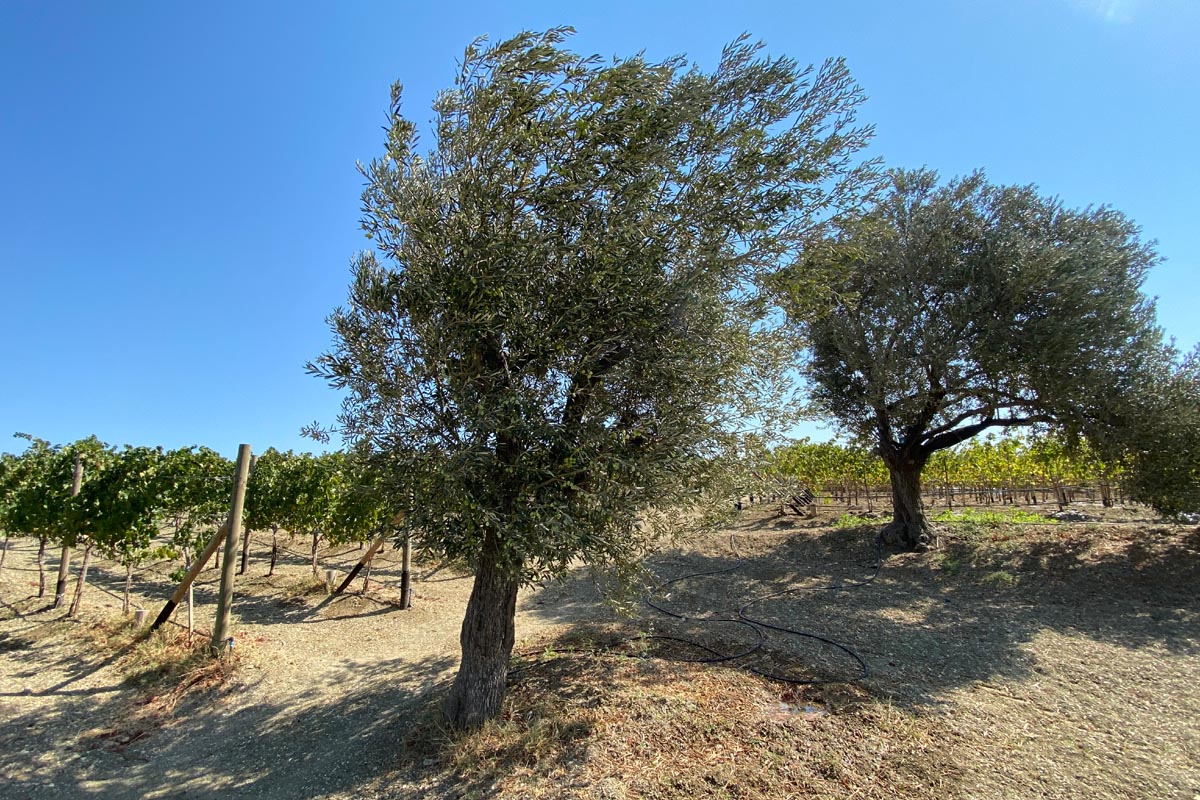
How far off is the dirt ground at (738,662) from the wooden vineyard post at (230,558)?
485 millimetres

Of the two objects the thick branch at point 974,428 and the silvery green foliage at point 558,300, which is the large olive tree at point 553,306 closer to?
the silvery green foliage at point 558,300

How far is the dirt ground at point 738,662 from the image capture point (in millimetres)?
5555

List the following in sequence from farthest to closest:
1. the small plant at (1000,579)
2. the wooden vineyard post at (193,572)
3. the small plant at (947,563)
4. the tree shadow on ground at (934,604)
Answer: the small plant at (947,563)
the small plant at (1000,579)
the wooden vineyard post at (193,572)
the tree shadow on ground at (934,604)

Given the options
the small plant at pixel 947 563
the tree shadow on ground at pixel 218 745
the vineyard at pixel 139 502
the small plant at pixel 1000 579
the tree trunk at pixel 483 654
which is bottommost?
the tree shadow on ground at pixel 218 745

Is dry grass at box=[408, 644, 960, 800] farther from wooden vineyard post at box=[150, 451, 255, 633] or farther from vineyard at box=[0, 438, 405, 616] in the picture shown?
wooden vineyard post at box=[150, 451, 255, 633]

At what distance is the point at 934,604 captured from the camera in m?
11.5

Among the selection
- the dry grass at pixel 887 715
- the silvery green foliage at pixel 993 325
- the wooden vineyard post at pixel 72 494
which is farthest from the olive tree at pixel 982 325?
the wooden vineyard post at pixel 72 494

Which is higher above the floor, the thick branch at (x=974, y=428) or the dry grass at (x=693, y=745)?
the thick branch at (x=974, y=428)

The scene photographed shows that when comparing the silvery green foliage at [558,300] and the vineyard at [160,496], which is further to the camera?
the vineyard at [160,496]

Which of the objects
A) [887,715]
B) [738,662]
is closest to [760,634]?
[738,662]

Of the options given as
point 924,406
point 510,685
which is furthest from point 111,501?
point 924,406

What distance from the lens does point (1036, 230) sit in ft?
45.1

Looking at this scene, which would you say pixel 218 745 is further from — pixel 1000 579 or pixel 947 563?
pixel 947 563

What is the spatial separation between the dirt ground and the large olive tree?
2.33m
